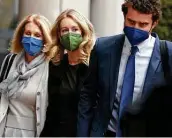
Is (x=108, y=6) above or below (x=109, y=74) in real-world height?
below

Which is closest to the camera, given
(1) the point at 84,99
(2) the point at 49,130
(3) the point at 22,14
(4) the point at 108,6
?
(1) the point at 84,99

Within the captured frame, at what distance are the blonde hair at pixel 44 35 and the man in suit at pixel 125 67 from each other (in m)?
0.64

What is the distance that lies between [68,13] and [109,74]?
89cm

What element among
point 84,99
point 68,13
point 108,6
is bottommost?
point 108,6

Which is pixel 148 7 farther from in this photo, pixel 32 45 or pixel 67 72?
pixel 32 45

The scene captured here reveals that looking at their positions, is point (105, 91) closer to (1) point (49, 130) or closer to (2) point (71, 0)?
(1) point (49, 130)

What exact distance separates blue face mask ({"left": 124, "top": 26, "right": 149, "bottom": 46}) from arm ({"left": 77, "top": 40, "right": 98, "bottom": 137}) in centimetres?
31

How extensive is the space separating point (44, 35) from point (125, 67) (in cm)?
105

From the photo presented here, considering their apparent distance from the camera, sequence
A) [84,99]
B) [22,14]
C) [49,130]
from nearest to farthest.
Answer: [84,99] < [49,130] < [22,14]

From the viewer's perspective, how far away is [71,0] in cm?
1164

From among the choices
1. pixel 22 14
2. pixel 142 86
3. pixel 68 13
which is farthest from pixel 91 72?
pixel 22 14

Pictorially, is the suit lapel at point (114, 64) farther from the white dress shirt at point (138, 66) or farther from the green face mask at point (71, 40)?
the green face mask at point (71, 40)

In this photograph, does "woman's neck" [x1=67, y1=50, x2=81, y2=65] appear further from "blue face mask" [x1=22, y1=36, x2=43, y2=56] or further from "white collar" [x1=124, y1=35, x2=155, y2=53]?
"white collar" [x1=124, y1=35, x2=155, y2=53]

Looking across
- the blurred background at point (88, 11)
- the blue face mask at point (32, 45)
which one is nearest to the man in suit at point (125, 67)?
the blue face mask at point (32, 45)
